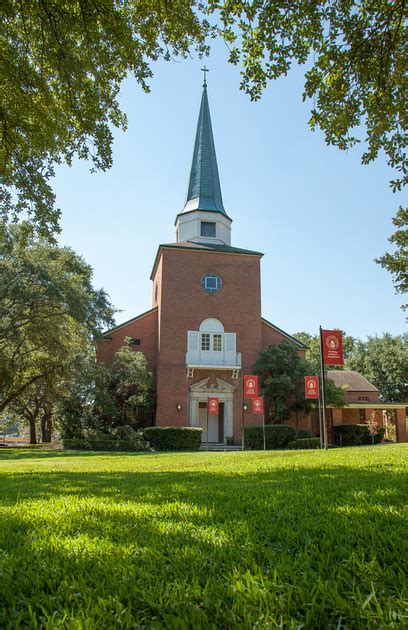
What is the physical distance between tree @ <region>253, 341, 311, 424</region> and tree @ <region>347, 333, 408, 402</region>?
29243 mm

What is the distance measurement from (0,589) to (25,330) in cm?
2427

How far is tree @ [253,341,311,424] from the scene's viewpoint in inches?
1157

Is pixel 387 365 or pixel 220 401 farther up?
pixel 387 365

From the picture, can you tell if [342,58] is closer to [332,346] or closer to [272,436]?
[332,346]

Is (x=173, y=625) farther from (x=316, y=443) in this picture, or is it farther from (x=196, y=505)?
(x=316, y=443)

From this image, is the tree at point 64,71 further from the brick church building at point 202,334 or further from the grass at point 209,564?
the brick church building at point 202,334

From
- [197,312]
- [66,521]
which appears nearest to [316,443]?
[197,312]

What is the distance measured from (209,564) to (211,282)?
1242 inches

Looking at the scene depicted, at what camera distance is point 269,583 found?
2045 millimetres

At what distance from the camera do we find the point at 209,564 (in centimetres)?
237

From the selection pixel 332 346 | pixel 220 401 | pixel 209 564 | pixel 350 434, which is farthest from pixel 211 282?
pixel 209 564

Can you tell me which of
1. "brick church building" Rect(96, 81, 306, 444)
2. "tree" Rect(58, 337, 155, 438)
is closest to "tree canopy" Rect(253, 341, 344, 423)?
"brick church building" Rect(96, 81, 306, 444)

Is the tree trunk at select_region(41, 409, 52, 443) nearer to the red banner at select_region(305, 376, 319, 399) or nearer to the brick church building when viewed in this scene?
the brick church building

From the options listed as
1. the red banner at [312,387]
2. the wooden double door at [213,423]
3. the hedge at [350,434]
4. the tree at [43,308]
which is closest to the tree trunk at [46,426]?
the tree at [43,308]
